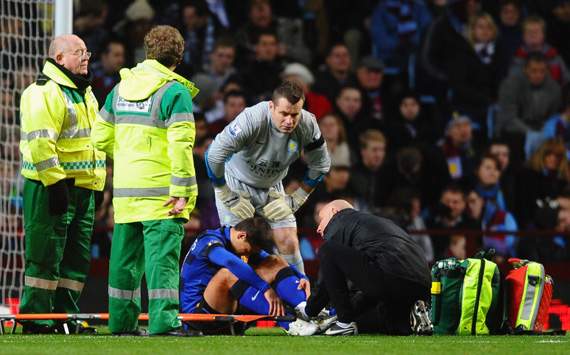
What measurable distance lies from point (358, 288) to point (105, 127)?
6.41 feet

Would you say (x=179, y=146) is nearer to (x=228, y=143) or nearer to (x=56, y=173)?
(x=56, y=173)

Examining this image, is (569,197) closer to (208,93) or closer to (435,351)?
(208,93)

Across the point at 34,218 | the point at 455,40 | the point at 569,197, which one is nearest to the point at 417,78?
the point at 455,40

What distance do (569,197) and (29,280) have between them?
22.5 feet

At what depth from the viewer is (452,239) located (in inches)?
554

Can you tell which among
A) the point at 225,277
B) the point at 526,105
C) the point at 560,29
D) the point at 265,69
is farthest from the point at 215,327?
the point at 560,29

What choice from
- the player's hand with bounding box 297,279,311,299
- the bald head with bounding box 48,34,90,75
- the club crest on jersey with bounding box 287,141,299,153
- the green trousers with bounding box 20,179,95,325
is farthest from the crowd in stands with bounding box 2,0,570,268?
the bald head with bounding box 48,34,90,75

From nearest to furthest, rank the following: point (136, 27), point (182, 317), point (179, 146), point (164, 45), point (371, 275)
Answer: point (179, 146) → point (164, 45) → point (371, 275) → point (182, 317) → point (136, 27)

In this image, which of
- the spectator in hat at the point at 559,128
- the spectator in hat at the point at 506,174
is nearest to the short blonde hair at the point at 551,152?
the spectator in hat at the point at 559,128

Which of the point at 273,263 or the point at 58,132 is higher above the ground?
the point at 58,132

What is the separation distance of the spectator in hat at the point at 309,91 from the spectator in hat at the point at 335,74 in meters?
0.11

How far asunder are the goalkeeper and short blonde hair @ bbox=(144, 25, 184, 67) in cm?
112

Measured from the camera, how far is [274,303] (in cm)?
1028

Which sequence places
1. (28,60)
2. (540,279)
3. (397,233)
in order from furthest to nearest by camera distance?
(28,60) → (540,279) → (397,233)
